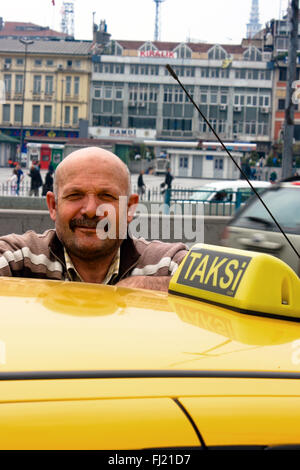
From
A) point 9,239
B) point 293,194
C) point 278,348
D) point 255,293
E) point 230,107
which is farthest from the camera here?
point 230,107

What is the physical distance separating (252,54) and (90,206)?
86.0m

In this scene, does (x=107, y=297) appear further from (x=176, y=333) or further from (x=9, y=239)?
(x=9, y=239)

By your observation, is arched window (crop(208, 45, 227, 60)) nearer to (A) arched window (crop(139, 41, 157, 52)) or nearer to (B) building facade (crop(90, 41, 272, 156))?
(B) building facade (crop(90, 41, 272, 156))

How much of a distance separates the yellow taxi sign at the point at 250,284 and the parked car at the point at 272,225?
634 centimetres

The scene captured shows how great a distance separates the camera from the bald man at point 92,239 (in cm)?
236

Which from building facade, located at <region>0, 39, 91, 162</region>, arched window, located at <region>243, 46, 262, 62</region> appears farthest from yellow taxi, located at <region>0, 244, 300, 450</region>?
arched window, located at <region>243, 46, 262, 62</region>

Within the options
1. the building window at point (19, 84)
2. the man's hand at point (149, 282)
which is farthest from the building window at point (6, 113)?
the man's hand at point (149, 282)

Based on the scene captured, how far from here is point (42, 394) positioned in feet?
3.27

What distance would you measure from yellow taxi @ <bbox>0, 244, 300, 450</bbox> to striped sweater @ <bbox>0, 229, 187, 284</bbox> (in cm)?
79

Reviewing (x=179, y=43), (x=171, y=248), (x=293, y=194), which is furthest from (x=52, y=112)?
(x=171, y=248)

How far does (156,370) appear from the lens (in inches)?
42.8

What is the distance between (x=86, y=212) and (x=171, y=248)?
0.89 feet

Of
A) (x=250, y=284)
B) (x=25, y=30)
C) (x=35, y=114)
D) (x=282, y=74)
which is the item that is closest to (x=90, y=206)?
(x=250, y=284)

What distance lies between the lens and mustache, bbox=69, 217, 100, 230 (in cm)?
238
